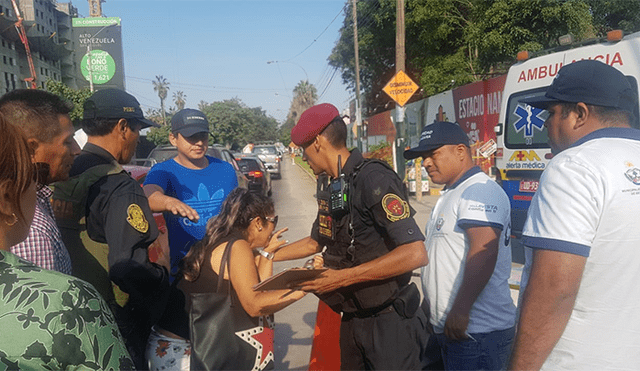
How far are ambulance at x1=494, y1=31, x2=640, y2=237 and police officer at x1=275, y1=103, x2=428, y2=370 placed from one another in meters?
4.34

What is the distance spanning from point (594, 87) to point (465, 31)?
24.3m

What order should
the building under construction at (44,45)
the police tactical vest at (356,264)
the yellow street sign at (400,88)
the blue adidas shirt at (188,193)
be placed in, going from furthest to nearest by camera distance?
1. the building under construction at (44,45)
2. the yellow street sign at (400,88)
3. the blue adidas shirt at (188,193)
4. the police tactical vest at (356,264)

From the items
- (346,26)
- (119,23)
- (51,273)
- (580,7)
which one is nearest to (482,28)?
(580,7)

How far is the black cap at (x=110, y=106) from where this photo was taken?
2541 millimetres

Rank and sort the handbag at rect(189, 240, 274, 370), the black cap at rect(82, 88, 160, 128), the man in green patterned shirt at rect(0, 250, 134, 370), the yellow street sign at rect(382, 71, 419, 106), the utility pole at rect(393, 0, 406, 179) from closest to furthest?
the man in green patterned shirt at rect(0, 250, 134, 370), the handbag at rect(189, 240, 274, 370), the black cap at rect(82, 88, 160, 128), the yellow street sign at rect(382, 71, 419, 106), the utility pole at rect(393, 0, 406, 179)

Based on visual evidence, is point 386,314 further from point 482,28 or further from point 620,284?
point 482,28

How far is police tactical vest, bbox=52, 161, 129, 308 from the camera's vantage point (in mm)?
2273

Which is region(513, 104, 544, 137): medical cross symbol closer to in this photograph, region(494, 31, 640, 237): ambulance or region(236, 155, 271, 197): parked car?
region(494, 31, 640, 237): ambulance

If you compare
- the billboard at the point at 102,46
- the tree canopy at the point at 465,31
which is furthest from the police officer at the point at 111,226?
the billboard at the point at 102,46

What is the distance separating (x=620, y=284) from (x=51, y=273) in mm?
1519

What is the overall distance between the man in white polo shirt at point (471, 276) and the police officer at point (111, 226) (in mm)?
1357

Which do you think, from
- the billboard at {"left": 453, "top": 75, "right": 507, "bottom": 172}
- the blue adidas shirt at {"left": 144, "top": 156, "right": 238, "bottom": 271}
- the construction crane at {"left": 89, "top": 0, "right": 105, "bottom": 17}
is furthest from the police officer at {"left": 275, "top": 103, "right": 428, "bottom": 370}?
the construction crane at {"left": 89, "top": 0, "right": 105, "bottom": 17}

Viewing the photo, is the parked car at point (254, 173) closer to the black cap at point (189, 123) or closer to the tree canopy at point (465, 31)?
the tree canopy at point (465, 31)

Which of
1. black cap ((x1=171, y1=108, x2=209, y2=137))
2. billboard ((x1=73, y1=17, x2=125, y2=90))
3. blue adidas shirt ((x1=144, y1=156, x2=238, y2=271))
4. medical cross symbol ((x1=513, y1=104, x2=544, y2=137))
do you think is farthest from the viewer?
billboard ((x1=73, y1=17, x2=125, y2=90))
